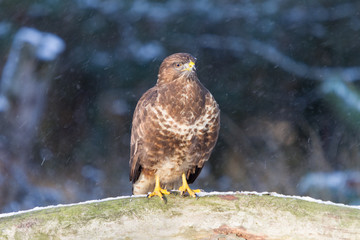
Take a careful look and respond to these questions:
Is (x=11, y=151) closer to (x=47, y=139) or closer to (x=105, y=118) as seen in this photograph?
(x=47, y=139)

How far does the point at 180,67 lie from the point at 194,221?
52.2 inches

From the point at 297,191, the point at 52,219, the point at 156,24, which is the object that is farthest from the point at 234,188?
the point at 52,219

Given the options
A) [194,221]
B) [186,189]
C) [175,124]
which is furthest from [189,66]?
[194,221]

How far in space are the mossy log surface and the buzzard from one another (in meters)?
0.42

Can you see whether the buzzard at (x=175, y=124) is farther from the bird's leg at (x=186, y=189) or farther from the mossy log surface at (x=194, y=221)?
the mossy log surface at (x=194, y=221)

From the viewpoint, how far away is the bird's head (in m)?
4.07

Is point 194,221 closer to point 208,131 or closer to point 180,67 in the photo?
point 208,131

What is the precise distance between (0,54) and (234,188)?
10.2 feet

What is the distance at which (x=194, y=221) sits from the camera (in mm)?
3312

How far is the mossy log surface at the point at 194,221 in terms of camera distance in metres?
3.17

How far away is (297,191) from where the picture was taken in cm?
583

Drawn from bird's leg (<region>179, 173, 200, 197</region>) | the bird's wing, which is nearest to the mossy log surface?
bird's leg (<region>179, 173, 200, 197</region>)

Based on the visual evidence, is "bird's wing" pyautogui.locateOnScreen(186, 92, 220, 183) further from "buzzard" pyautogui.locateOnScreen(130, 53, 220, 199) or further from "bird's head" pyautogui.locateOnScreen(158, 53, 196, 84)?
"bird's head" pyautogui.locateOnScreen(158, 53, 196, 84)

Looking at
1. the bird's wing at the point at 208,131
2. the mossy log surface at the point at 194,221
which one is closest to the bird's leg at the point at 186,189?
the bird's wing at the point at 208,131
